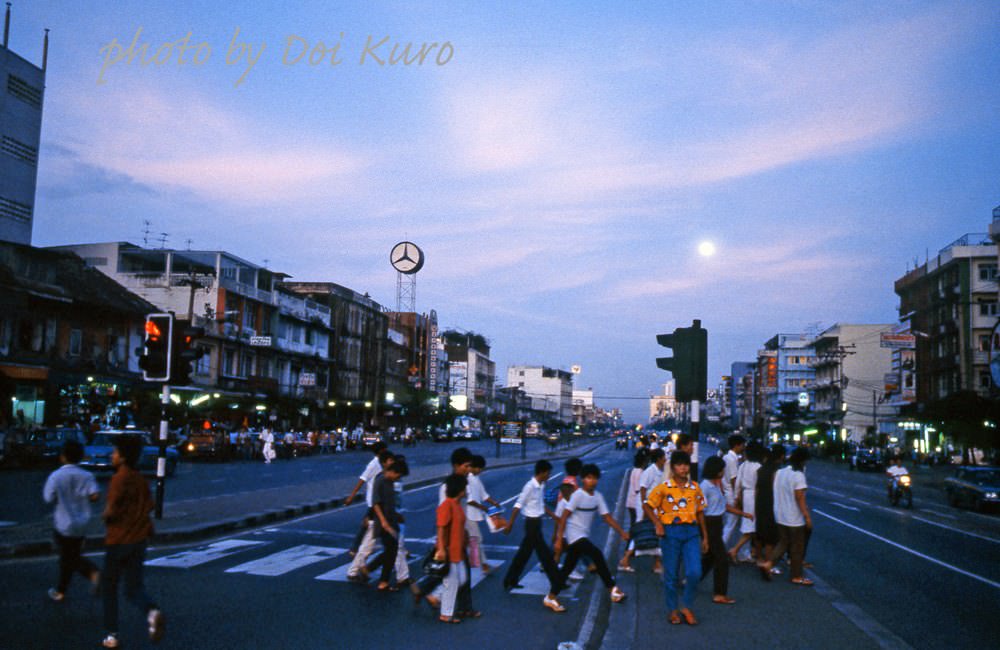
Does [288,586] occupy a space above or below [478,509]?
below

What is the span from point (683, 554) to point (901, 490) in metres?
20.4

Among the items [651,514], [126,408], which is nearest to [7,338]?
[126,408]

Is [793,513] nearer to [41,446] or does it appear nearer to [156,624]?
[156,624]

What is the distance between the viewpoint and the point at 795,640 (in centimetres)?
798

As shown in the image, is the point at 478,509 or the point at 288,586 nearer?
the point at 478,509

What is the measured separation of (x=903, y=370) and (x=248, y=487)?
205 ft

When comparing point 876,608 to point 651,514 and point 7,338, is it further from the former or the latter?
point 7,338

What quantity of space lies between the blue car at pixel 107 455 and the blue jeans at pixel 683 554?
21.4 m

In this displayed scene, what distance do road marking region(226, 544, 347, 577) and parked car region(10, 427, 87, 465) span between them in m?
19.5

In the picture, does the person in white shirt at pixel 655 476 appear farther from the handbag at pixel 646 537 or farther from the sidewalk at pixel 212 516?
the sidewalk at pixel 212 516

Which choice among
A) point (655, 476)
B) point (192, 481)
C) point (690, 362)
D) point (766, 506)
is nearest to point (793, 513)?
point (766, 506)

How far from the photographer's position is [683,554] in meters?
8.68

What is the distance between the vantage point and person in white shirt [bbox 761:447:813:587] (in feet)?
36.1

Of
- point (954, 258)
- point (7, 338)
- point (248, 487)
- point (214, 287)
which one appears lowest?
point (248, 487)
